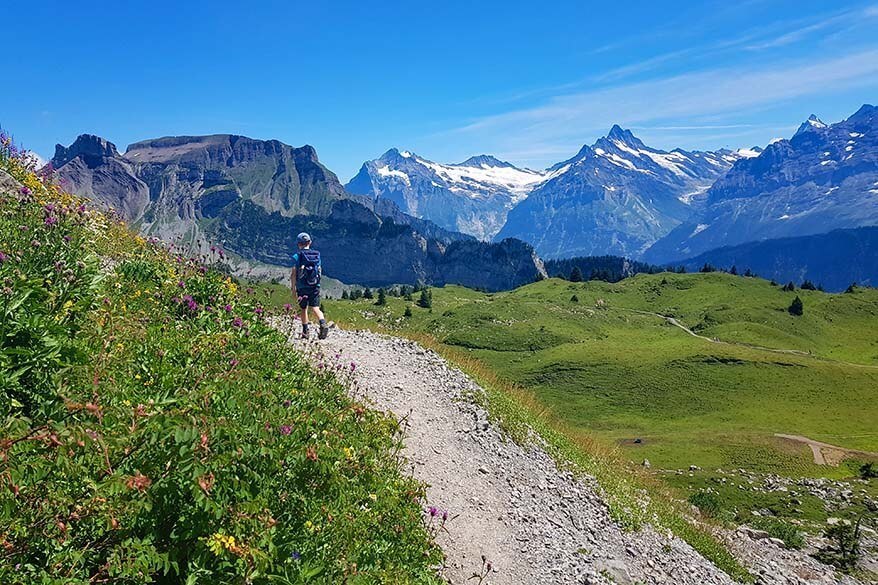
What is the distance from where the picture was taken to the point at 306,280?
59.3 feet

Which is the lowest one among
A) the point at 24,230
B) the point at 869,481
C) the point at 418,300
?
the point at 869,481

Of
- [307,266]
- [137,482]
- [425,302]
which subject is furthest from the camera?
[425,302]

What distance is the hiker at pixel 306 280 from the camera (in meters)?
17.7

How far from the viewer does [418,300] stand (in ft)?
525

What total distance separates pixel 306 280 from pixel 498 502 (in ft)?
31.4

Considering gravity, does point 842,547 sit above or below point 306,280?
below

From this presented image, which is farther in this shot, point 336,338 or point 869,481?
point 869,481

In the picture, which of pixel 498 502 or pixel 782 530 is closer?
pixel 498 502

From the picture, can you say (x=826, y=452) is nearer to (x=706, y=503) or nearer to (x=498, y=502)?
(x=706, y=503)

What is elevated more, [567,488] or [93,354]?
[93,354]

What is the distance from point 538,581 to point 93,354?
8.95 metres

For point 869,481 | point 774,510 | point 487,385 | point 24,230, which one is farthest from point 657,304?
point 24,230

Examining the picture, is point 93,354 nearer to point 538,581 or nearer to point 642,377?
point 538,581

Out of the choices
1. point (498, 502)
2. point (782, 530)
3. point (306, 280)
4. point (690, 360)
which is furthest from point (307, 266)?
point (690, 360)
